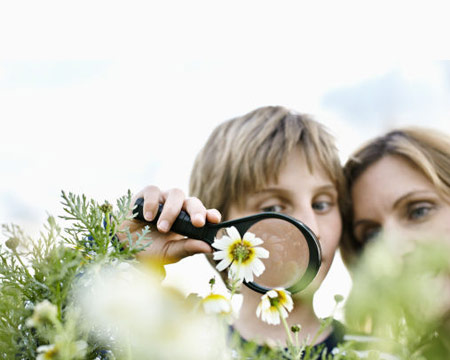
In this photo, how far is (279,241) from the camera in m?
0.88

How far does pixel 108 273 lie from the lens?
290 millimetres

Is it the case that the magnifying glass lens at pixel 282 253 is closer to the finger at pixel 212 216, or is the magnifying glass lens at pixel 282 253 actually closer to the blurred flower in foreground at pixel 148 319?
the finger at pixel 212 216

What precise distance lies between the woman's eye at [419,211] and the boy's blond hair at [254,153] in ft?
0.93

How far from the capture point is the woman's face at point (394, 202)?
171cm

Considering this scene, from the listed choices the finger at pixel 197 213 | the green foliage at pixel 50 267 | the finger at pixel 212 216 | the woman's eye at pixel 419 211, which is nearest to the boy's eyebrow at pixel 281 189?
the woman's eye at pixel 419 211

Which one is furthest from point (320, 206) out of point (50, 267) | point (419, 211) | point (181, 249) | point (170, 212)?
point (50, 267)

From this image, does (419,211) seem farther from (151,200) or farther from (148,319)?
(148,319)

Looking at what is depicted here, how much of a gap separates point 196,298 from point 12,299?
0.15 meters

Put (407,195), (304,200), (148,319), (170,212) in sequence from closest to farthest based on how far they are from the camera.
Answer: (148,319) → (170,212) → (304,200) → (407,195)

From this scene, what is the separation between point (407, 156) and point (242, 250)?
1.66 meters

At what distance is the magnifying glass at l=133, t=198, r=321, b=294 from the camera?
2.21ft

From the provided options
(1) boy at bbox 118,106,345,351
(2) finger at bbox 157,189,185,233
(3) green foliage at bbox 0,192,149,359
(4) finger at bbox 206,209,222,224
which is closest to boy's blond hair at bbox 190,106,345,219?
(1) boy at bbox 118,106,345,351

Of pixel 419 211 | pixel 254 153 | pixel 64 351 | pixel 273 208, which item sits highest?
pixel 64 351

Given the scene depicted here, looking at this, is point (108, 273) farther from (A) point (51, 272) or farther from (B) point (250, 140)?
(B) point (250, 140)
